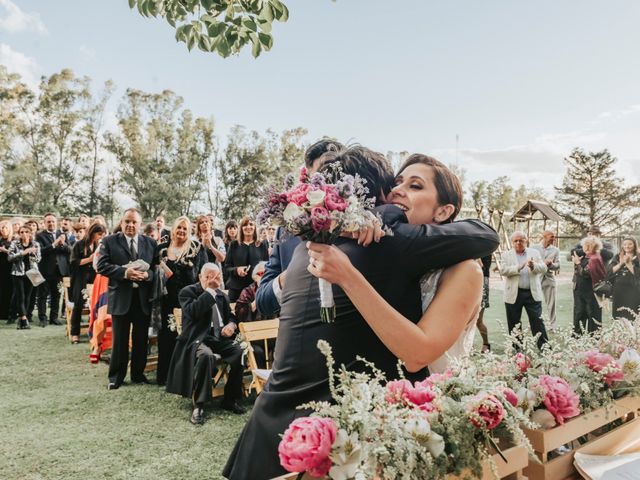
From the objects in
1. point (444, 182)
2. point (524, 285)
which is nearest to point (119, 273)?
point (444, 182)

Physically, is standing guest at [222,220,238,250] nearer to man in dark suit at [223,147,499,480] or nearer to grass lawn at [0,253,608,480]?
grass lawn at [0,253,608,480]

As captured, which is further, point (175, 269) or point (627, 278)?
point (627, 278)

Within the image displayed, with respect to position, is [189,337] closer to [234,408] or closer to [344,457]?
[234,408]

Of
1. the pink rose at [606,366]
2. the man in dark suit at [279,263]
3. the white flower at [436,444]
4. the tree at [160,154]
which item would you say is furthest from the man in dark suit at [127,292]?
the tree at [160,154]

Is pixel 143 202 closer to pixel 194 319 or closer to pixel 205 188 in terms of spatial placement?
pixel 205 188

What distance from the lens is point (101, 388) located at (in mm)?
6477

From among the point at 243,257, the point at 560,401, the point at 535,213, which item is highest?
the point at 535,213

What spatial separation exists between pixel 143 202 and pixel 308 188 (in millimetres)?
43909

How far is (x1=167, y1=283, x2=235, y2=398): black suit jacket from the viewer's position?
568 centimetres

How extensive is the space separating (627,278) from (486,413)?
945cm

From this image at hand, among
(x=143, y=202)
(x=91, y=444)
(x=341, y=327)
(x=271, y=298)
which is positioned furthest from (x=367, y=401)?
(x=143, y=202)

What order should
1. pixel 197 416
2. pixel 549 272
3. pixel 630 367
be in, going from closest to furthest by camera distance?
pixel 630 367 < pixel 197 416 < pixel 549 272

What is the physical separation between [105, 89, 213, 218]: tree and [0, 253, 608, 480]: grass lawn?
36.5 metres

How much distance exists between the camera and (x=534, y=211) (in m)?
22.2
